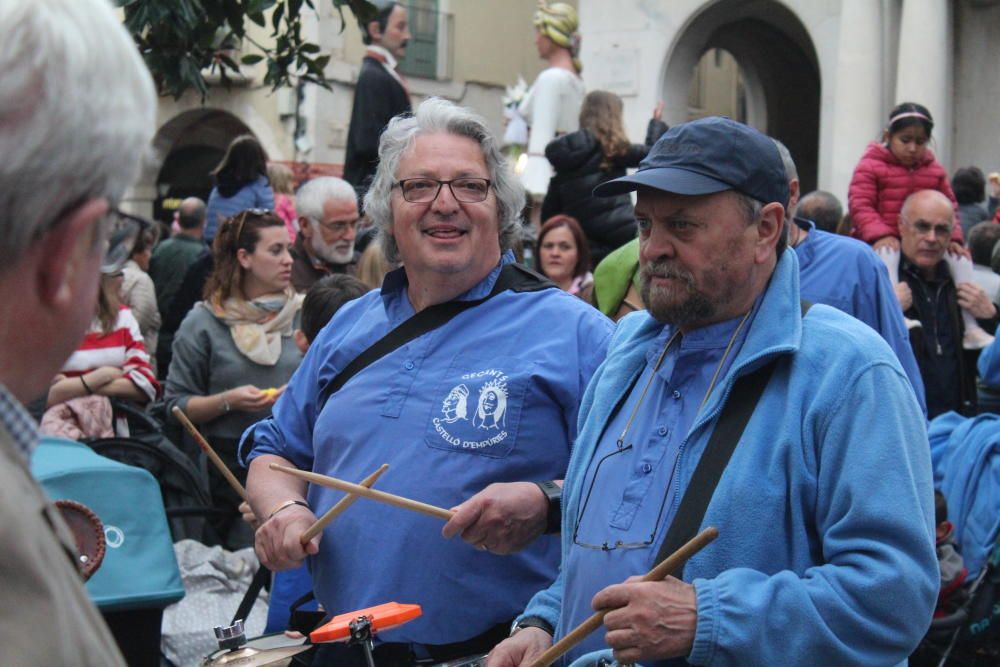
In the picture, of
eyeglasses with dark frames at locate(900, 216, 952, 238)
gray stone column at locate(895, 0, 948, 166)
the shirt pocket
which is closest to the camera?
the shirt pocket

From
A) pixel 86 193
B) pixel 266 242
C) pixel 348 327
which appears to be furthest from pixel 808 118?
pixel 86 193

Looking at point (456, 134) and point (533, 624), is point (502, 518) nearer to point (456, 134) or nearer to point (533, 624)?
point (533, 624)

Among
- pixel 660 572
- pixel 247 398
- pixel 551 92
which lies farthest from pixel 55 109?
pixel 551 92

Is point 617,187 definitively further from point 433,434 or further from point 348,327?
point 348,327

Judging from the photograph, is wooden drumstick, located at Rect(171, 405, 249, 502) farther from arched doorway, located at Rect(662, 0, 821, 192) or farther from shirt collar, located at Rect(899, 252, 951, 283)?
arched doorway, located at Rect(662, 0, 821, 192)

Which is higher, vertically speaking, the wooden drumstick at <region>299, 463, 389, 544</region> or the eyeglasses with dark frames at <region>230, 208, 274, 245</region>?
the eyeglasses with dark frames at <region>230, 208, 274, 245</region>

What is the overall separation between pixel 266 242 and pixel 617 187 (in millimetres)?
3547

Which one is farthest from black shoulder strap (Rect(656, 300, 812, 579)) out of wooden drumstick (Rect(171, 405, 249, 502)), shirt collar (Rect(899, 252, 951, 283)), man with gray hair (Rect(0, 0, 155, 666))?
shirt collar (Rect(899, 252, 951, 283))

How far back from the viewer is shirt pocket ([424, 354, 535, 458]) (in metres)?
3.51

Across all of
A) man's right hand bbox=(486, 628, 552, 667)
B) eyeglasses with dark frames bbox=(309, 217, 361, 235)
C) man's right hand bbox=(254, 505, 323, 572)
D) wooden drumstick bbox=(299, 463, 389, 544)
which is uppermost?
eyeglasses with dark frames bbox=(309, 217, 361, 235)

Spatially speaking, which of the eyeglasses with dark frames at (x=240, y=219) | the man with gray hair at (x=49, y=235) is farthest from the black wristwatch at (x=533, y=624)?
the eyeglasses with dark frames at (x=240, y=219)

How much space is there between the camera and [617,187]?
10.3 feet

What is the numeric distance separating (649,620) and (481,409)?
3.56ft

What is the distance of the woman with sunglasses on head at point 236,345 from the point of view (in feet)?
20.4
